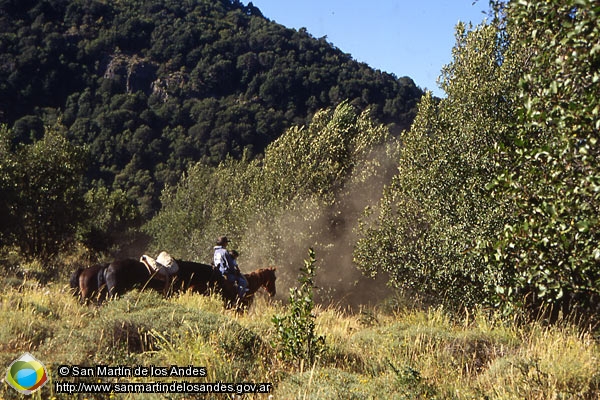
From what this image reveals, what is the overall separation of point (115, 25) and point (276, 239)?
103685mm

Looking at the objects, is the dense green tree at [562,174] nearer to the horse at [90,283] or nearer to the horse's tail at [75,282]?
the horse at [90,283]

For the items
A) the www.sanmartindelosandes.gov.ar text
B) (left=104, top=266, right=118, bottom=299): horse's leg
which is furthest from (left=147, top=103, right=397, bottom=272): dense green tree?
the www.sanmartindelosandes.gov.ar text

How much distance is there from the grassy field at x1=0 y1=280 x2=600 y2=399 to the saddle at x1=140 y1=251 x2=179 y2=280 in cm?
348

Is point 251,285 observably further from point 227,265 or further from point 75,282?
point 75,282

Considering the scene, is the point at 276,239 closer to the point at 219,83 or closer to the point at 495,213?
the point at 495,213

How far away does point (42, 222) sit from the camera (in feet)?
90.0
